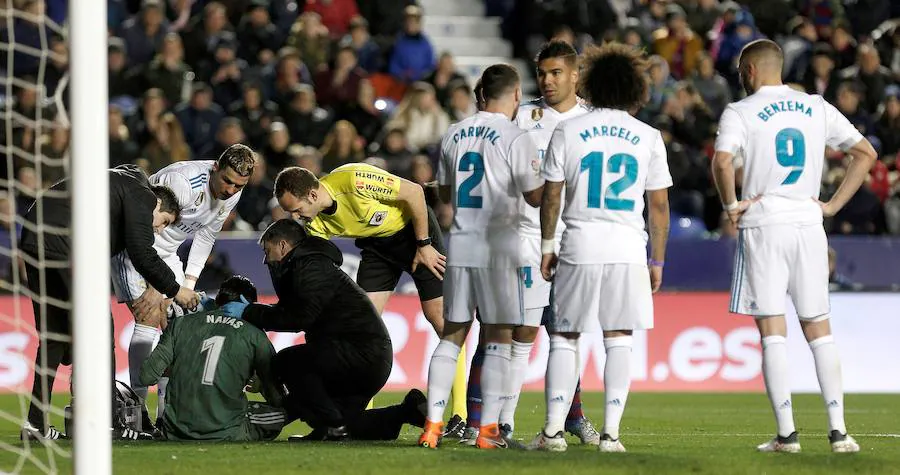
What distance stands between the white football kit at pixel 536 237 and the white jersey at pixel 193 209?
235 centimetres

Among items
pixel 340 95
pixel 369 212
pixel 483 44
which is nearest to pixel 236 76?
pixel 340 95

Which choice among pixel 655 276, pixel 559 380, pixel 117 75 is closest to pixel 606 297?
pixel 655 276

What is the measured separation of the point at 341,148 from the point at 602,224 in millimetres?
8930

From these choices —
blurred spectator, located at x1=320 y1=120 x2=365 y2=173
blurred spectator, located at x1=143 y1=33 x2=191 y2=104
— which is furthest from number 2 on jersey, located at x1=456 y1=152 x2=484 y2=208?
blurred spectator, located at x1=143 y1=33 x2=191 y2=104

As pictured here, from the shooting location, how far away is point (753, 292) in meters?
7.94

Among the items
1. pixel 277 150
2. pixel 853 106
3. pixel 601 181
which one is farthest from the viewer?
pixel 853 106

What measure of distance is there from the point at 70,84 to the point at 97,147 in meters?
0.28

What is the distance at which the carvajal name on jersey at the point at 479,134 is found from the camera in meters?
8.27

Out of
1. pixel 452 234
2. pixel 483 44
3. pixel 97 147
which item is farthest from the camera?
pixel 483 44

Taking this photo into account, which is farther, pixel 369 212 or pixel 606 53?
pixel 369 212

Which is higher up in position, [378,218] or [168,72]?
[168,72]

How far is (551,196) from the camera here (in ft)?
25.6

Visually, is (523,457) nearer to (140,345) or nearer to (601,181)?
(601,181)

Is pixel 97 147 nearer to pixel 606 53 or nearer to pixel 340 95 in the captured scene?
pixel 606 53
